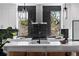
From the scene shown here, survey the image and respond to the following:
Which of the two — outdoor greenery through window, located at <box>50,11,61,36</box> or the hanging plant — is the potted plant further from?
outdoor greenery through window, located at <box>50,11,61,36</box>

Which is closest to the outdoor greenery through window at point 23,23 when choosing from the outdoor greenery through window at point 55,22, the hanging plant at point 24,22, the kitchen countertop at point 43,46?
the hanging plant at point 24,22

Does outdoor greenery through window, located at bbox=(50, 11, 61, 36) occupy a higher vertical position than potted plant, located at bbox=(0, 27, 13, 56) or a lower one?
higher

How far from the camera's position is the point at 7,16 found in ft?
7.88

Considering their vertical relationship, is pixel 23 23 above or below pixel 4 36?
above

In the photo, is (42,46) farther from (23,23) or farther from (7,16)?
(7,16)

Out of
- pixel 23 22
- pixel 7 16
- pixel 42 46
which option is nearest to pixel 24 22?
pixel 23 22

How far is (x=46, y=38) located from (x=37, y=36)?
12cm

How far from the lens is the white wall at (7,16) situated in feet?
7.80

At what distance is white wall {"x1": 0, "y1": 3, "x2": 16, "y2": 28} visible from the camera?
7.80ft

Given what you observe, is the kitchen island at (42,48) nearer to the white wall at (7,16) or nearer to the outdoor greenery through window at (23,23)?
the outdoor greenery through window at (23,23)

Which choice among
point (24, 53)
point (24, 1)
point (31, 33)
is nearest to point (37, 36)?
point (31, 33)

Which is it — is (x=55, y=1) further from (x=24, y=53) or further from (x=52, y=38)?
(x=24, y=53)

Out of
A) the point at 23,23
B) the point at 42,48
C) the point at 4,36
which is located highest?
the point at 23,23

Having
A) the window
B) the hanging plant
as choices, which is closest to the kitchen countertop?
the window
